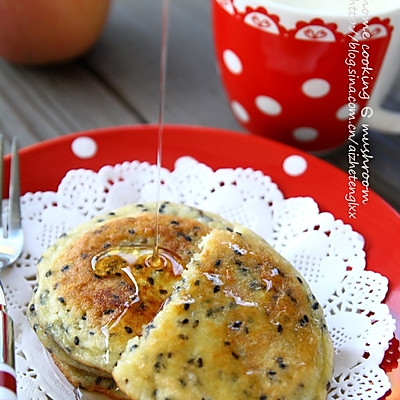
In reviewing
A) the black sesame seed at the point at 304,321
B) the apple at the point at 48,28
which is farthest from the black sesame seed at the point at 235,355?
the apple at the point at 48,28

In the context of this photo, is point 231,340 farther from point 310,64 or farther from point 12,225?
point 310,64

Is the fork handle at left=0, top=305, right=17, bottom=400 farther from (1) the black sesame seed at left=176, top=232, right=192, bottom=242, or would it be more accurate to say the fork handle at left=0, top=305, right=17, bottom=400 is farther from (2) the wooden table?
(2) the wooden table

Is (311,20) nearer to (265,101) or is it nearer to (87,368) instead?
(265,101)

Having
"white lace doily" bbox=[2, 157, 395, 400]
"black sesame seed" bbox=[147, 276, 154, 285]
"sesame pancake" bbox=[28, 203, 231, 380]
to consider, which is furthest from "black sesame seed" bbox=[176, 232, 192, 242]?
"white lace doily" bbox=[2, 157, 395, 400]

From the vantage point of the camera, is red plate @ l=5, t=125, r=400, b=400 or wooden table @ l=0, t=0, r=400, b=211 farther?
wooden table @ l=0, t=0, r=400, b=211

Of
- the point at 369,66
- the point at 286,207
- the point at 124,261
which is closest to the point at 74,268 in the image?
the point at 124,261

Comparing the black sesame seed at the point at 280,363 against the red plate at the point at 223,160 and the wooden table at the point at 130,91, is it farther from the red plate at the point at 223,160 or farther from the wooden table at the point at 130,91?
the wooden table at the point at 130,91

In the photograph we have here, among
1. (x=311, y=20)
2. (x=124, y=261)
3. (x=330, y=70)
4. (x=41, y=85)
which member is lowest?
(x=41, y=85)
